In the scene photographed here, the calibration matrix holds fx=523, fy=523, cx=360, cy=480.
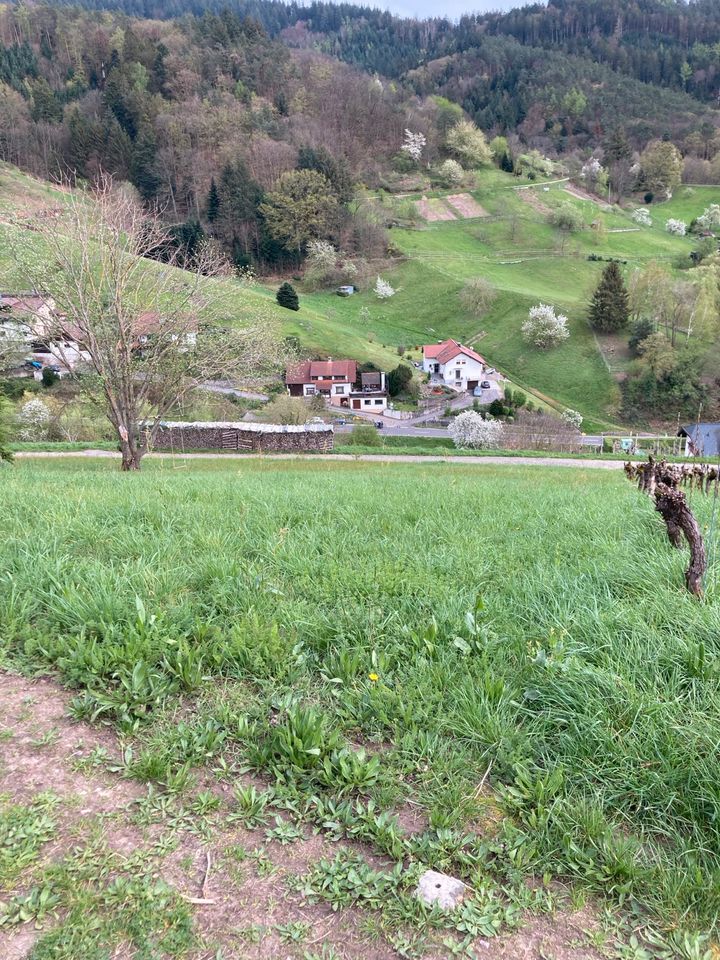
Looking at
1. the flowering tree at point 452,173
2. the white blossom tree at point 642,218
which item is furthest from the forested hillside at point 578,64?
the white blossom tree at point 642,218

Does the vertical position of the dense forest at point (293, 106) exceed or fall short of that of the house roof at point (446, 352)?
it exceeds it

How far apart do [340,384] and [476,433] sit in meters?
17.3

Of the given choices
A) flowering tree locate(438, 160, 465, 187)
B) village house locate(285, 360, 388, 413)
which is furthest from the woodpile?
flowering tree locate(438, 160, 465, 187)

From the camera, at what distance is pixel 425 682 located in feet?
8.55

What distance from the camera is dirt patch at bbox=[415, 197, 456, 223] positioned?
94.8 m

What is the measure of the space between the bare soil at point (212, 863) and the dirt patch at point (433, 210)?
104m

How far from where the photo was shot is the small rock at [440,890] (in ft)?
5.73

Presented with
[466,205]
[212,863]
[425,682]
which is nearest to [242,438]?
[425,682]

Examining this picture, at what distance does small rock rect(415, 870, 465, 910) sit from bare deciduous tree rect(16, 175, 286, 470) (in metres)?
16.1

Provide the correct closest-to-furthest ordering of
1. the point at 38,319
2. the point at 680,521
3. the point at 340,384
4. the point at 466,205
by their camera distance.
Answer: the point at 680,521 < the point at 38,319 < the point at 340,384 < the point at 466,205

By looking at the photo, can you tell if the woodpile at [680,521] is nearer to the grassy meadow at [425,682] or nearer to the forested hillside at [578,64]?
the grassy meadow at [425,682]

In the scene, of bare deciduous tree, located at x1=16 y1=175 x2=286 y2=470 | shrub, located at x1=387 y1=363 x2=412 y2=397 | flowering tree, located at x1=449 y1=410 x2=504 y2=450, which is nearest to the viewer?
bare deciduous tree, located at x1=16 y1=175 x2=286 y2=470

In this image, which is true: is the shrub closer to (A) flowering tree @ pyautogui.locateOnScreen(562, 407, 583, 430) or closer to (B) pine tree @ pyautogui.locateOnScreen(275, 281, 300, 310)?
(A) flowering tree @ pyautogui.locateOnScreen(562, 407, 583, 430)

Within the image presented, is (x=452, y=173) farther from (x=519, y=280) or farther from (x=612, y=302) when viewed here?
(x=612, y=302)
